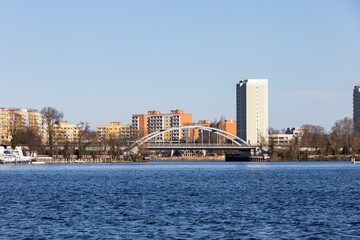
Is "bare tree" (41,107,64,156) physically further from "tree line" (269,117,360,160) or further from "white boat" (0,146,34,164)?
"tree line" (269,117,360,160)

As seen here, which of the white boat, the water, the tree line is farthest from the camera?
the tree line

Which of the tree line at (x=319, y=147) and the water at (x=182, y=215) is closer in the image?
the water at (x=182, y=215)

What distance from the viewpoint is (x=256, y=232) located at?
107 feet

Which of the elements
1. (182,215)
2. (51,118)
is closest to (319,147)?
(51,118)

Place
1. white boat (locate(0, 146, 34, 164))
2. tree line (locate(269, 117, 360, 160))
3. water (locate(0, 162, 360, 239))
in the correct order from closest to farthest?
water (locate(0, 162, 360, 239)) → white boat (locate(0, 146, 34, 164)) → tree line (locate(269, 117, 360, 160))

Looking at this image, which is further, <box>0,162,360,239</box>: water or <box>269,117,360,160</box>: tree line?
<box>269,117,360,160</box>: tree line

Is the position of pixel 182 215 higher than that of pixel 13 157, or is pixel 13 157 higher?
pixel 13 157

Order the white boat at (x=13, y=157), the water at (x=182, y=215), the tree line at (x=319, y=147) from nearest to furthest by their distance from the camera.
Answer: the water at (x=182, y=215) < the white boat at (x=13, y=157) < the tree line at (x=319, y=147)

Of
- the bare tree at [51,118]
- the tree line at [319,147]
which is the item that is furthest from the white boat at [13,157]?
the tree line at [319,147]

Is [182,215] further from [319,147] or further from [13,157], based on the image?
[319,147]

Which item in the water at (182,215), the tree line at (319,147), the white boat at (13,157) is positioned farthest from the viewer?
Result: the tree line at (319,147)

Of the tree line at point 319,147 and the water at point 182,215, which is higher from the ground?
the tree line at point 319,147

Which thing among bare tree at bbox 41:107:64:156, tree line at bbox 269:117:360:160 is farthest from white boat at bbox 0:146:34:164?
tree line at bbox 269:117:360:160

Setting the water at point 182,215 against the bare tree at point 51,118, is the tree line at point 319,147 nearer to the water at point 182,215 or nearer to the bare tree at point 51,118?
the bare tree at point 51,118
